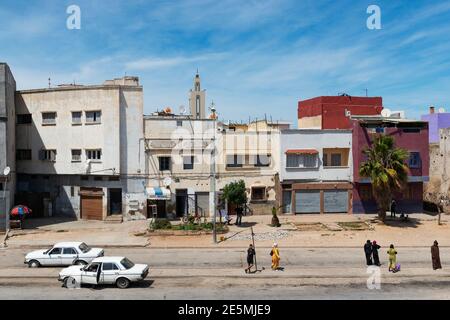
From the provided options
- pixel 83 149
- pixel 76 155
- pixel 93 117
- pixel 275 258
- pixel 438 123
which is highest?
pixel 438 123

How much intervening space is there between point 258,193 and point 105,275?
23.0 metres

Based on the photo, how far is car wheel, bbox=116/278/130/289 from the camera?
21.3 m

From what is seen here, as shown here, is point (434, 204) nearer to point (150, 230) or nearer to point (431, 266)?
point (431, 266)

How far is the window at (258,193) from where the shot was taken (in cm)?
4222

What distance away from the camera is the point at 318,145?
42.1 meters

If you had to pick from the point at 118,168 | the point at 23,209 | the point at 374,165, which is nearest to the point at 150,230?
the point at 118,168

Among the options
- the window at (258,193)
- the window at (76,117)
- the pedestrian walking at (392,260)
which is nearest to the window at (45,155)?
the window at (76,117)

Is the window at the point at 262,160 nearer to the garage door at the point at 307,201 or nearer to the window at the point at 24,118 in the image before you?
the garage door at the point at 307,201

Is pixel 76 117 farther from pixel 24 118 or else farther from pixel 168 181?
pixel 168 181

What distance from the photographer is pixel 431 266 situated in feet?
84.3

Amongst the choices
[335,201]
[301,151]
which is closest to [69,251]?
[301,151]

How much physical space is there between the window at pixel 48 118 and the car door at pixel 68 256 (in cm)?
1999

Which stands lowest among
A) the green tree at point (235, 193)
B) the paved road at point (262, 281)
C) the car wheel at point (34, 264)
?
the paved road at point (262, 281)
